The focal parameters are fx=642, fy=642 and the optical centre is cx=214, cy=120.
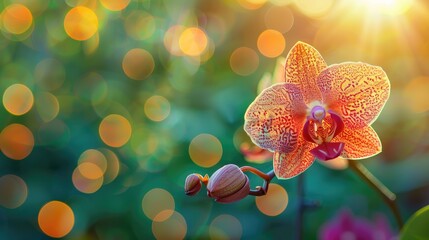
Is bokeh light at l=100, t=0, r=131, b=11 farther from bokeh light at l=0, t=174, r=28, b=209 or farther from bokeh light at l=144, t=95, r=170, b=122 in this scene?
bokeh light at l=0, t=174, r=28, b=209

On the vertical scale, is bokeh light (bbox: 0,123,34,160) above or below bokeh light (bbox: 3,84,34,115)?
below

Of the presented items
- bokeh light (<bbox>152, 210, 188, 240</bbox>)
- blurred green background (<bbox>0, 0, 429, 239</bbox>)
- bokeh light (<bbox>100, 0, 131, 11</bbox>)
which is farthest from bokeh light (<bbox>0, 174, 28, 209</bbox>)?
bokeh light (<bbox>100, 0, 131, 11</bbox>)

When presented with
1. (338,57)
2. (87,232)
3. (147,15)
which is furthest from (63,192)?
(338,57)

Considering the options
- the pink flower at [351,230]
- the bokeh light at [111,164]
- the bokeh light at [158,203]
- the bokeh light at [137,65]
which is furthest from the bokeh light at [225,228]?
the bokeh light at [137,65]

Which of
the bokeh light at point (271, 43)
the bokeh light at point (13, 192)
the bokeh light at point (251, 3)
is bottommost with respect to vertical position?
the bokeh light at point (13, 192)

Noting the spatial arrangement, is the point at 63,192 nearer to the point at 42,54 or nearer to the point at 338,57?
the point at 42,54

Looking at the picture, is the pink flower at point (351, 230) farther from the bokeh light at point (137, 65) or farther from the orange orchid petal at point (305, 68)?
the bokeh light at point (137, 65)

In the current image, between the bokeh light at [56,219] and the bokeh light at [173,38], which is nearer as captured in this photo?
the bokeh light at [56,219]
